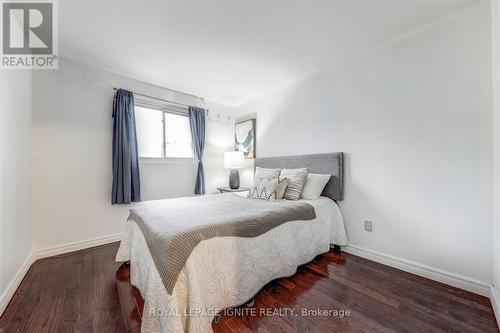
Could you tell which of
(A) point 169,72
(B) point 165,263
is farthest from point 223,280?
(A) point 169,72

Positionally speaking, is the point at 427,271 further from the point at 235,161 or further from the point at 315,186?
the point at 235,161

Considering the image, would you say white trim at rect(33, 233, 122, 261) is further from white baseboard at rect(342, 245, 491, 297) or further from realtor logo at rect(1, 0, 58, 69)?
white baseboard at rect(342, 245, 491, 297)

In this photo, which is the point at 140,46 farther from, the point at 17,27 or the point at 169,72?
the point at 17,27

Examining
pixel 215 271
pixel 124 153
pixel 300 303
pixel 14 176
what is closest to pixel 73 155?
pixel 124 153

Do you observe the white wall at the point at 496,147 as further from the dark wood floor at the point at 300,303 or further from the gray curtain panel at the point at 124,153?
the gray curtain panel at the point at 124,153

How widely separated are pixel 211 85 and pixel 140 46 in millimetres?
1160

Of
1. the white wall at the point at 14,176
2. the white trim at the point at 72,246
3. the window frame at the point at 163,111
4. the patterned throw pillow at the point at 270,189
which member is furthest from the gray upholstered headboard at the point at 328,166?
the white wall at the point at 14,176

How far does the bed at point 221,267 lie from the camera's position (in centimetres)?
107

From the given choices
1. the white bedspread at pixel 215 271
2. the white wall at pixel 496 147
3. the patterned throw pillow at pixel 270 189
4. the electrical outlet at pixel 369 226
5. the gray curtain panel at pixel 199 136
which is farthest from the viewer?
the gray curtain panel at pixel 199 136

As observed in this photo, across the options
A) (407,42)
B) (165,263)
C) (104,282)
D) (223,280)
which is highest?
(407,42)

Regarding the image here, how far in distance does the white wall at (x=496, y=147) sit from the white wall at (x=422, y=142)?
7cm

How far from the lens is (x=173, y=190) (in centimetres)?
332

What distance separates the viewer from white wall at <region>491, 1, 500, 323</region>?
1.35 m

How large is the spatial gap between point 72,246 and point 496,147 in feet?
14.0
